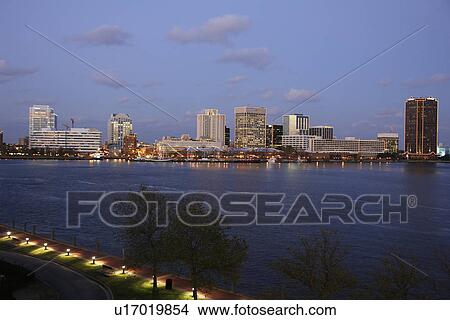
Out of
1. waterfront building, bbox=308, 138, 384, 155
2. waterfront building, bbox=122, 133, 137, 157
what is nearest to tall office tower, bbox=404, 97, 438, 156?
waterfront building, bbox=308, 138, 384, 155

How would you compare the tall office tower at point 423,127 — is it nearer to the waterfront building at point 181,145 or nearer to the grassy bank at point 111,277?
the waterfront building at point 181,145

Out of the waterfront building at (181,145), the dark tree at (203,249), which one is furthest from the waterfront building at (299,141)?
the dark tree at (203,249)

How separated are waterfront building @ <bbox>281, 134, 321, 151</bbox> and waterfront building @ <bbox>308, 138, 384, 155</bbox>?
0.95 meters

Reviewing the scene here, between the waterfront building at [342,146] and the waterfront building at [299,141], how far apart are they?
0.95m

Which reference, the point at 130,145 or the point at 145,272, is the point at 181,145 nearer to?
the point at 130,145

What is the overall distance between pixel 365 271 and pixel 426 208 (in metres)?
7.25

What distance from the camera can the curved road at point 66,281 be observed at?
3.66 meters

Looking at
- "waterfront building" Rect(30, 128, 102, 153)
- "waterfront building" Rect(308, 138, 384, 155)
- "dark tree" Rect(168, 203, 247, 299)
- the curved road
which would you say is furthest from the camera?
"waterfront building" Rect(308, 138, 384, 155)

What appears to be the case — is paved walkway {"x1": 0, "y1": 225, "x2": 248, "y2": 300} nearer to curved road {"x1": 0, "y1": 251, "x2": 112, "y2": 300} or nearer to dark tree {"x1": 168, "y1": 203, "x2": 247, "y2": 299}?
dark tree {"x1": 168, "y1": 203, "x2": 247, "y2": 299}

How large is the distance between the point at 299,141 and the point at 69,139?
85.1 ft

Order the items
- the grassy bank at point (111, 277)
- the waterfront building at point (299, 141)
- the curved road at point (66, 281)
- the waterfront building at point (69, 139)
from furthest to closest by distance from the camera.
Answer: the waterfront building at point (299, 141) < the waterfront building at point (69, 139) < the grassy bank at point (111, 277) < the curved road at point (66, 281)

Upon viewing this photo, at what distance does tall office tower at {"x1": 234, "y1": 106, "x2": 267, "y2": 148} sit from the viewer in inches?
1955

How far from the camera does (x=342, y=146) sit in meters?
50.8

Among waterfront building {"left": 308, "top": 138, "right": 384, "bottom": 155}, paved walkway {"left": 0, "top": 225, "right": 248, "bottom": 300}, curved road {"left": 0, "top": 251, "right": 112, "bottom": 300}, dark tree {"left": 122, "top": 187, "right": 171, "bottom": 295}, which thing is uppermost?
waterfront building {"left": 308, "top": 138, "right": 384, "bottom": 155}
